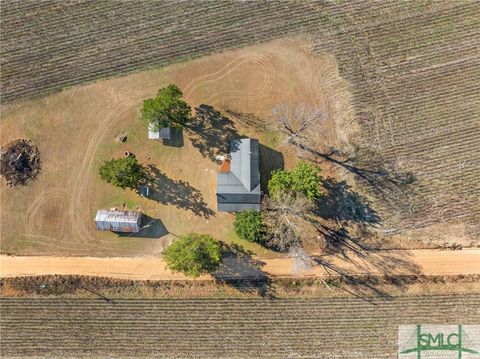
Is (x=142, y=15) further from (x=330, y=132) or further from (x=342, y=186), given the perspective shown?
(x=342, y=186)

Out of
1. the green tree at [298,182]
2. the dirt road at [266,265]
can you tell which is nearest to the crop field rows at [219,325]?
the dirt road at [266,265]

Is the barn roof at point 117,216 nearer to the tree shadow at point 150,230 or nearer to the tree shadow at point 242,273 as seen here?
the tree shadow at point 150,230

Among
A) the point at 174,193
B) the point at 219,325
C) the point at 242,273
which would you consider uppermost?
the point at 174,193

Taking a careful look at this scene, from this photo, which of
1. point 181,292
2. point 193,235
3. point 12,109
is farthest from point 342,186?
point 12,109

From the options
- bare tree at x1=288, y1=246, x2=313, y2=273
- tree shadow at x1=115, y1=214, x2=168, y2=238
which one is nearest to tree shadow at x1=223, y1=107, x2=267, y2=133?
A: bare tree at x1=288, y1=246, x2=313, y2=273

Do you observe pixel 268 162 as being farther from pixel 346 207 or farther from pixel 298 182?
pixel 346 207

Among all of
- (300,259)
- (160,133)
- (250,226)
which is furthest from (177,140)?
(300,259)
